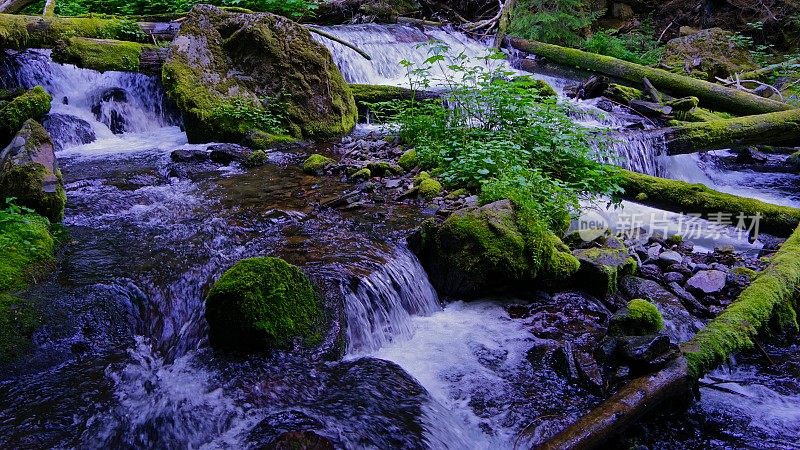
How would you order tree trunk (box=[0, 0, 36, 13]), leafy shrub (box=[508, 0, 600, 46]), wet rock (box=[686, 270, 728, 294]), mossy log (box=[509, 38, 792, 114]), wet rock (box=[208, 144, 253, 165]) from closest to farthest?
wet rock (box=[686, 270, 728, 294]) < wet rock (box=[208, 144, 253, 165]) < tree trunk (box=[0, 0, 36, 13]) < mossy log (box=[509, 38, 792, 114]) < leafy shrub (box=[508, 0, 600, 46])

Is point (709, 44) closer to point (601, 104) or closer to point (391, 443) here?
point (601, 104)

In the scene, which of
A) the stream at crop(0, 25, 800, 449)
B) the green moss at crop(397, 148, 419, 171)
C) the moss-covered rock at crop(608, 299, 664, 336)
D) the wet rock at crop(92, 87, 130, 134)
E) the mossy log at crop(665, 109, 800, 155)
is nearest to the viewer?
the stream at crop(0, 25, 800, 449)

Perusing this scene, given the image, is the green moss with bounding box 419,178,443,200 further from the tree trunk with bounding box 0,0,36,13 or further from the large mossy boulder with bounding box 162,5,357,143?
the tree trunk with bounding box 0,0,36,13

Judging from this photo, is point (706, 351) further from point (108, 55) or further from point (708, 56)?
point (708, 56)

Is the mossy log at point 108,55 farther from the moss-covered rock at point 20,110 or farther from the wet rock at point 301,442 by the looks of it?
the wet rock at point 301,442

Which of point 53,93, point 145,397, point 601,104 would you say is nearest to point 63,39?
point 53,93

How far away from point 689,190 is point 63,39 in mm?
9587

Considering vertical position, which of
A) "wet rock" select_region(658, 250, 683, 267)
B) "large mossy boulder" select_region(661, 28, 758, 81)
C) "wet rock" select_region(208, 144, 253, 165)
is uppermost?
"large mossy boulder" select_region(661, 28, 758, 81)

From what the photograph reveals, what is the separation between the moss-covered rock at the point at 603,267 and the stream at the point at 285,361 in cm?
50

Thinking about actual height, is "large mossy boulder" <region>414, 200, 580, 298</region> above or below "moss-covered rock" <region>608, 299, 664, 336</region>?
above

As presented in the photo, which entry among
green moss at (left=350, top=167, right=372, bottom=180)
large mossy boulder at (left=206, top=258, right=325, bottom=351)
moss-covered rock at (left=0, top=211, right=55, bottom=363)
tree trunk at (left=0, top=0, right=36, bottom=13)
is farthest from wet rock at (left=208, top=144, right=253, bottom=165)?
tree trunk at (left=0, top=0, right=36, bottom=13)

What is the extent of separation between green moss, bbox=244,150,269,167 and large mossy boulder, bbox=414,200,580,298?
3.51 metres

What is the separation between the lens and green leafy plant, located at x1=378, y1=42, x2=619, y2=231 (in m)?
5.25

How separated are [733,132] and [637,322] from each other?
5703mm
